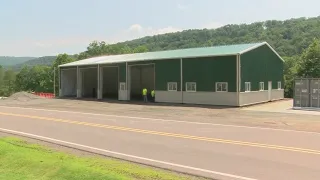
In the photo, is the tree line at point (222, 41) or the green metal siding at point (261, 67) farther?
the tree line at point (222, 41)

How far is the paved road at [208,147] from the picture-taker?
9.14 m

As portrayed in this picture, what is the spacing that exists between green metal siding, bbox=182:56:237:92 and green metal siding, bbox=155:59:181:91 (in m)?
0.91

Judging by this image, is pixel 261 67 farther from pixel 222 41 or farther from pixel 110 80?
pixel 222 41

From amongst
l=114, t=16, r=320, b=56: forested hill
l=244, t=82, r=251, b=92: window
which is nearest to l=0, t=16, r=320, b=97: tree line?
A: l=114, t=16, r=320, b=56: forested hill

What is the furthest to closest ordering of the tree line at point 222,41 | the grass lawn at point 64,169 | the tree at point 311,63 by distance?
the tree line at point 222,41 < the tree at point 311,63 < the grass lawn at point 64,169

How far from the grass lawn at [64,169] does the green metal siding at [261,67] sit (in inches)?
967

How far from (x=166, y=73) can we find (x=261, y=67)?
951cm

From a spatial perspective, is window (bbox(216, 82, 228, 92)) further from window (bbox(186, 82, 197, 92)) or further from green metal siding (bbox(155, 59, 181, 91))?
green metal siding (bbox(155, 59, 181, 91))

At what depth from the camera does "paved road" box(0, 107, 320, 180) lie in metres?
9.14

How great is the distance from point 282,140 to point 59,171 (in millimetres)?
8805

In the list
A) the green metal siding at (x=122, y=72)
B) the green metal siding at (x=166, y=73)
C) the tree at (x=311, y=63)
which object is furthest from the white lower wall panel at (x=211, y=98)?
the tree at (x=311, y=63)

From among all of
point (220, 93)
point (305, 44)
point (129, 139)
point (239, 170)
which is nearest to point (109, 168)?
point (239, 170)

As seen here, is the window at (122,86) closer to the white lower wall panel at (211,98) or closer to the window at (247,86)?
the white lower wall panel at (211,98)

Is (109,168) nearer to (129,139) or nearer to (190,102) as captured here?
(129,139)
